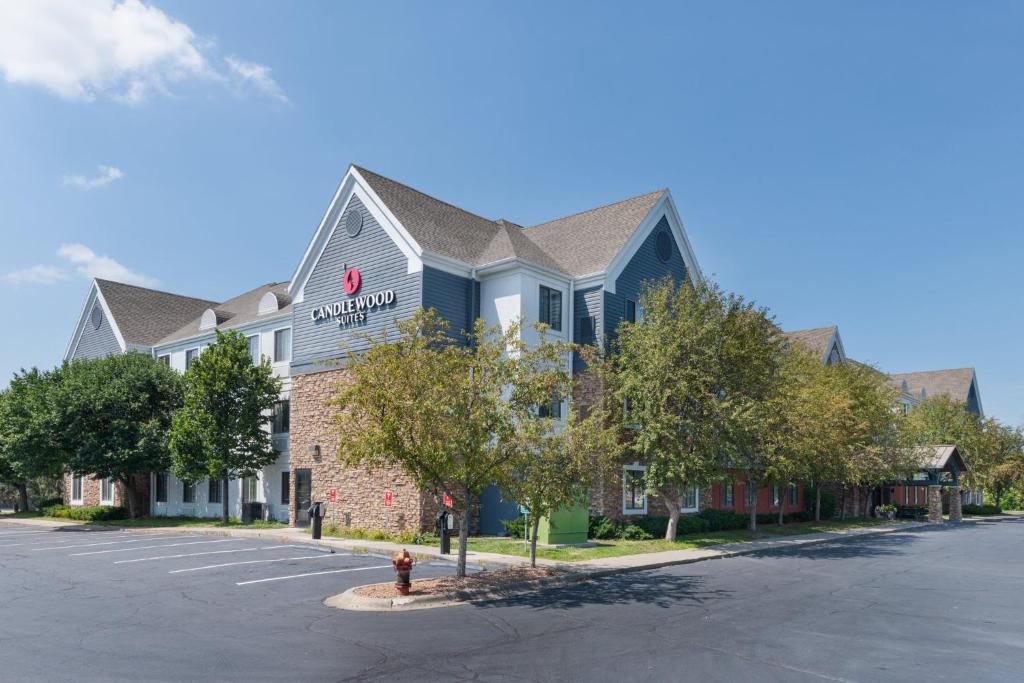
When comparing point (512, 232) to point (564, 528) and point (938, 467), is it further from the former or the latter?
point (938, 467)

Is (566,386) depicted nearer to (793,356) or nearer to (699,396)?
(699,396)

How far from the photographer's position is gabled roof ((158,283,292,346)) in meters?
37.9

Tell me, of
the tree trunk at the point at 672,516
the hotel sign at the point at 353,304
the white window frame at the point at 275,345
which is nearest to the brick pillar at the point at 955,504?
the tree trunk at the point at 672,516

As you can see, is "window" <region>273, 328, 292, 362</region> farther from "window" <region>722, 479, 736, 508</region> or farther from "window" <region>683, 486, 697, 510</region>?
"window" <region>722, 479, 736, 508</region>

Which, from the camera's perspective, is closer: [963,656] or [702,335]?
[963,656]

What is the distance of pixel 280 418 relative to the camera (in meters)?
35.5

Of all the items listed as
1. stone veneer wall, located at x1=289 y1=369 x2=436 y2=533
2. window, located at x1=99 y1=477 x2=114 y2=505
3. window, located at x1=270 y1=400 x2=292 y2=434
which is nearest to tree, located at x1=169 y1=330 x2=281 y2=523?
window, located at x1=270 y1=400 x2=292 y2=434

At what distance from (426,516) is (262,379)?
11.7 metres

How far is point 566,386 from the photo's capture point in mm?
17500

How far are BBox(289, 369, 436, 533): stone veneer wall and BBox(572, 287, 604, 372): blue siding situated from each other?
8.03m

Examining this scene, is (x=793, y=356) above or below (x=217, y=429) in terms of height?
above

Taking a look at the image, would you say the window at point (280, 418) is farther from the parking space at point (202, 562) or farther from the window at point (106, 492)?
the window at point (106, 492)

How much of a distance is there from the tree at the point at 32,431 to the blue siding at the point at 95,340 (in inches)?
255

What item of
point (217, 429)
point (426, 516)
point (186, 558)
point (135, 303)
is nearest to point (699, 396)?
point (426, 516)
